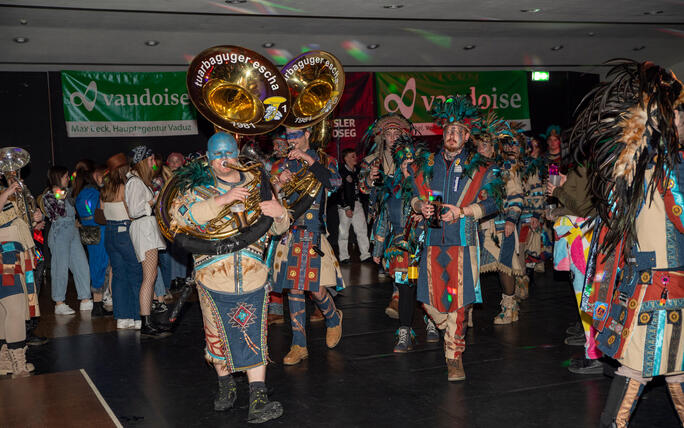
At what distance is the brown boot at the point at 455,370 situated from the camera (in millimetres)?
4672

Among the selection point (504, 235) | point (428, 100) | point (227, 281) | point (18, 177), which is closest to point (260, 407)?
point (227, 281)

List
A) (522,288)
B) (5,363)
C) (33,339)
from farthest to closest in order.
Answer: (522,288)
(33,339)
(5,363)

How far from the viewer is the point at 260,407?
13.3 ft

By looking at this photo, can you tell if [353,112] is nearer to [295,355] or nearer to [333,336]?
[333,336]

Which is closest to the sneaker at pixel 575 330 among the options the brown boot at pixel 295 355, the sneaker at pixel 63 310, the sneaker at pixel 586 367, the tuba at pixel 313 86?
the sneaker at pixel 586 367

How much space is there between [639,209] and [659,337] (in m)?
0.61

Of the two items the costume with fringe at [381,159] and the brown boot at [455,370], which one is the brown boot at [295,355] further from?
the costume with fringe at [381,159]

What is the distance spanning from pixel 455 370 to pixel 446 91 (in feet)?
29.0

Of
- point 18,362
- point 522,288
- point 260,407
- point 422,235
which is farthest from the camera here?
point 522,288

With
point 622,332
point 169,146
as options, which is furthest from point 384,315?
point 169,146

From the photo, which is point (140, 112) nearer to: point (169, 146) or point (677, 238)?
point (169, 146)

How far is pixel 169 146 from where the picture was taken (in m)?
11.4

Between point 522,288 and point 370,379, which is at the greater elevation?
point 522,288

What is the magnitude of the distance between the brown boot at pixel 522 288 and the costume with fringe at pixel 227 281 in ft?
12.7
